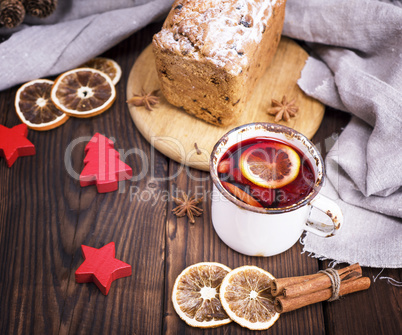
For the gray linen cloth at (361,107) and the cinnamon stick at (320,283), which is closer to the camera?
the cinnamon stick at (320,283)

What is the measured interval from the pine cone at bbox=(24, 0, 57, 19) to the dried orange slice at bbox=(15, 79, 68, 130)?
33cm

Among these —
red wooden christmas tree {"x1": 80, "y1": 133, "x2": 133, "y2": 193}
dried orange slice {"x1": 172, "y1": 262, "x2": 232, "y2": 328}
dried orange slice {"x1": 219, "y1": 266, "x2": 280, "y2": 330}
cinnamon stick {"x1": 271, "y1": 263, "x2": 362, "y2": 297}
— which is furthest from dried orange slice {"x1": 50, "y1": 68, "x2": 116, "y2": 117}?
cinnamon stick {"x1": 271, "y1": 263, "x2": 362, "y2": 297}

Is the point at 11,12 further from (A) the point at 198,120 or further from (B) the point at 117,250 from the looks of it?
(B) the point at 117,250

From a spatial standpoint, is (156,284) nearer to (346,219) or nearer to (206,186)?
(206,186)

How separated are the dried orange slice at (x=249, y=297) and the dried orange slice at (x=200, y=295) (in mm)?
46

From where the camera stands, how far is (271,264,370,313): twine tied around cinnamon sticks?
5.49ft

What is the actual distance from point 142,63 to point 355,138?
43.2 inches

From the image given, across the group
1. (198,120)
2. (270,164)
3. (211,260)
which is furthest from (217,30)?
(211,260)

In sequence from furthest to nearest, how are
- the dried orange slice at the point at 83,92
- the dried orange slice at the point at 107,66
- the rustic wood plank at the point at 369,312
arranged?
the dried orange slice at the point at 107,66 → the dried orange slice at the point at 83,92 → the rustic wood plank at the point at 369,312

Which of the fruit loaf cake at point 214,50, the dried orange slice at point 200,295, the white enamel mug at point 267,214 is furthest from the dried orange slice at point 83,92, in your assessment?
the dried orange slice at point 200,295

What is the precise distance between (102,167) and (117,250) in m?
0.37

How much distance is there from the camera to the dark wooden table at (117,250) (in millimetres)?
1721

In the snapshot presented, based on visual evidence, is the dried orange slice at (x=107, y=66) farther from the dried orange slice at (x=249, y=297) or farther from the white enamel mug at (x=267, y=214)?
the dried orange slice at (x=249, y=297)

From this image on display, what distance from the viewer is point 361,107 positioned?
6.86 feet
